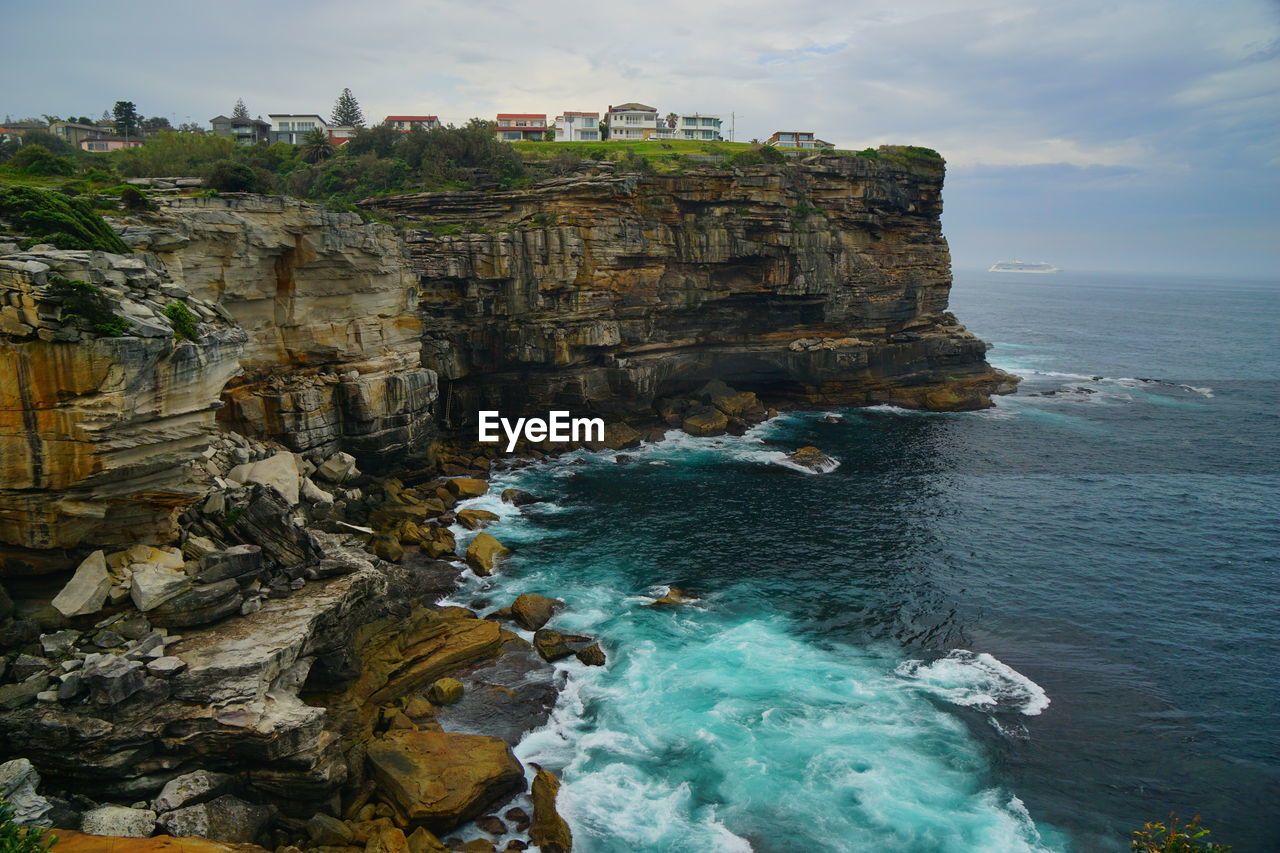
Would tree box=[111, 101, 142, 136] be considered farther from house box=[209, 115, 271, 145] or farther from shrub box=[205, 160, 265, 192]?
shrub box=[205, 160, 265, 192]

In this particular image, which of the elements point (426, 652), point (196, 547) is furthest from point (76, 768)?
point (426, 652)

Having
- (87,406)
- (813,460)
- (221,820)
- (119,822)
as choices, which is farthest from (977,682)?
(87,406)

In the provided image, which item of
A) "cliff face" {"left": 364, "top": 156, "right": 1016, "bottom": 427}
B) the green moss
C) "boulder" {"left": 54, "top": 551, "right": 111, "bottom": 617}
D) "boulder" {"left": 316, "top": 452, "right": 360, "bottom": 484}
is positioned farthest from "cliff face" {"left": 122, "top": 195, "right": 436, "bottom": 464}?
"boulder" {"left": 54, "top": 551, "right": 111, "bottom": 617}

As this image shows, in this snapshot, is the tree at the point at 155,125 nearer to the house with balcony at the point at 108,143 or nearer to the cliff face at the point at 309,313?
the house with balcony at the point at 108,143

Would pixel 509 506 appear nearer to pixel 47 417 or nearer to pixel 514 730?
pixel 514 730

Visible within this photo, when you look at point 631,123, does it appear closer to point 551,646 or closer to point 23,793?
point 551,646
